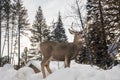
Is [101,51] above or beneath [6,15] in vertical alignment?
beneath

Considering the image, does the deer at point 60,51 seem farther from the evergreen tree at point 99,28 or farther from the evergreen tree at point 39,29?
the evergreen tree at point 39,29

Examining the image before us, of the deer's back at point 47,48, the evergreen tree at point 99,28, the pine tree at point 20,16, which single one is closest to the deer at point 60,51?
the deer's back at point 47,48

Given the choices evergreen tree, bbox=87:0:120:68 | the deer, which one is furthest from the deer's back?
evergreen tree, bbox=87:0:120:68

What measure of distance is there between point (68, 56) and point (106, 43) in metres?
16.9

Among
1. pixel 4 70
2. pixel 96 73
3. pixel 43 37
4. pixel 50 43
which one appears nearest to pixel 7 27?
pixel 43 37

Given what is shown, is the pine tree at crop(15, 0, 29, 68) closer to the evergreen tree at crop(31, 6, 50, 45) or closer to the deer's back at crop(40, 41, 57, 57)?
the evergreen tree at crop(31, 6, 50, 45)

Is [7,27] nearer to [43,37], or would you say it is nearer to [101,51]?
[43,37]

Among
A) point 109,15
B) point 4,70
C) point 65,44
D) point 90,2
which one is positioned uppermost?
point 90,2

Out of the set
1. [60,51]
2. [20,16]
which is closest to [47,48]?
[60,51]

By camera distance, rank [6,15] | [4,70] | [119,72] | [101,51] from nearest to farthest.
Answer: [119,72] < [4,70] < [101,51] < [6,15]

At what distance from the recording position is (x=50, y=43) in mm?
12414

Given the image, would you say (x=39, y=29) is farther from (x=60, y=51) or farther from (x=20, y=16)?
(x=60, y=51)

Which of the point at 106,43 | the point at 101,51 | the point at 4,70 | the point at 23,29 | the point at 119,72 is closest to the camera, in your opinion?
the point at 119,72

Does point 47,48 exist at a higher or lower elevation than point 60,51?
higher
